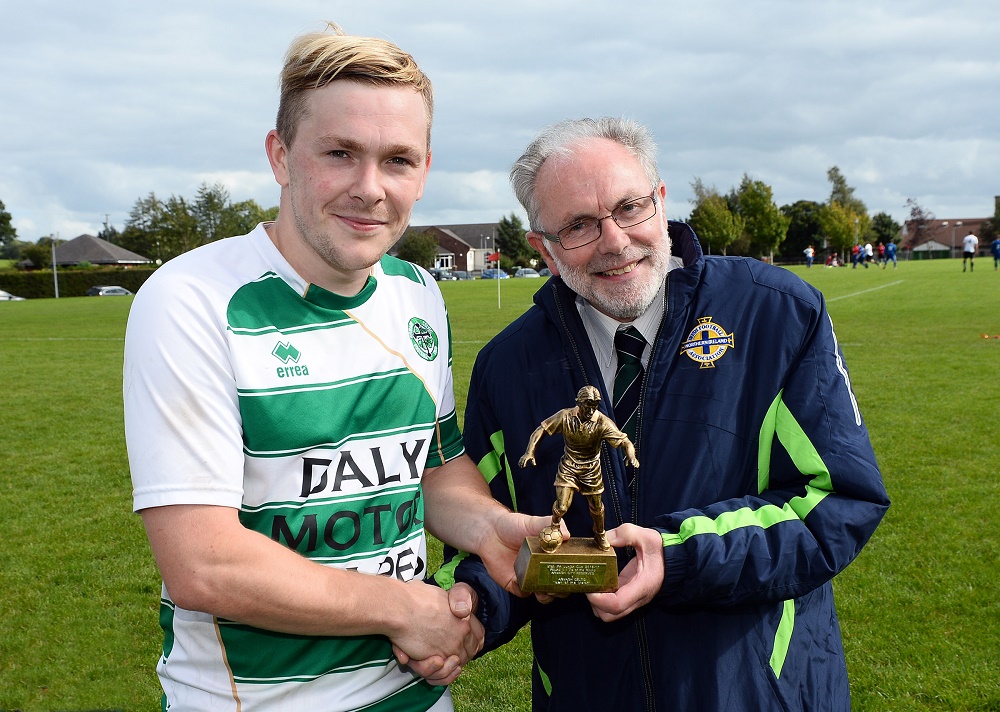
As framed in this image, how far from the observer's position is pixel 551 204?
10.2 ft

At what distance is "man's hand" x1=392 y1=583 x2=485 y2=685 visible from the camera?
→ 2577 millimetres

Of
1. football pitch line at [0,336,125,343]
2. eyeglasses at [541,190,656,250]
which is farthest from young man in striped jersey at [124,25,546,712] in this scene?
football pitch line at [0,336,125,343]

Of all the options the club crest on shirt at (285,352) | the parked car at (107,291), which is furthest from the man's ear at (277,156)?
the parked car at (107,291)

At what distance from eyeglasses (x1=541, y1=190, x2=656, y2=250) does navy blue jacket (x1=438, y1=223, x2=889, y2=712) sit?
0.23 meters

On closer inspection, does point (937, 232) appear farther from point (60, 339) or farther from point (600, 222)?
point (600, 222)

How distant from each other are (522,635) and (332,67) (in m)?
4.71

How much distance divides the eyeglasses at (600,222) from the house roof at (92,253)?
105572 mm

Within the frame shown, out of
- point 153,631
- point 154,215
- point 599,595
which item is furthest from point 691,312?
point 154,215

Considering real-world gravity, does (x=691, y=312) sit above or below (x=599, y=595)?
above

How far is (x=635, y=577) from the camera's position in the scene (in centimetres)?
248

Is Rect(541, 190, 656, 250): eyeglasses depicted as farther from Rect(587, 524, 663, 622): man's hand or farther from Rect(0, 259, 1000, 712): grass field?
Rect(0, 259, 1000, 712): grass field

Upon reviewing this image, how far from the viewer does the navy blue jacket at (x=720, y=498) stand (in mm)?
2525

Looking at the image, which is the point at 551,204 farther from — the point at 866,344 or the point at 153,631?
the point at 866,344

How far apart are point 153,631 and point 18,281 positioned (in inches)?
2529
